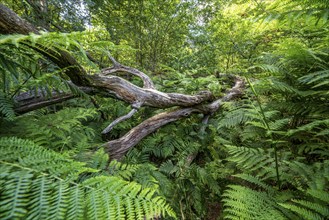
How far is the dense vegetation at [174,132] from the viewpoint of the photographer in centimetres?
73

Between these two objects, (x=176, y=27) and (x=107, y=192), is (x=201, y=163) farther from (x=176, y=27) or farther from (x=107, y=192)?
(x=176, y=27)

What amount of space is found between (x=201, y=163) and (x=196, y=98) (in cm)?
92

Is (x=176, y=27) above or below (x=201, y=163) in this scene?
above

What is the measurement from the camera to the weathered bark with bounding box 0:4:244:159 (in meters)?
1.39

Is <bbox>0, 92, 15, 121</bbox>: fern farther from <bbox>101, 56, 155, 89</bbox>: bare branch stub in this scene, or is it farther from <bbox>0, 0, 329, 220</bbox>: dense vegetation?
<bbox>101, 56, 155, 89</bbox>: bare branch stub

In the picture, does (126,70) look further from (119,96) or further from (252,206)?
(252,206)

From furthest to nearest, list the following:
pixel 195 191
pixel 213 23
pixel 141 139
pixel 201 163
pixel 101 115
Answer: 1. pixel 213 23
2. pixel 101 115
3. pixel 201 163
4. pixel 141 139
5. pixel 195 191

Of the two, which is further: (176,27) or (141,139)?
(176,27)

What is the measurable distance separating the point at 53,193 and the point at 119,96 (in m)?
1.72

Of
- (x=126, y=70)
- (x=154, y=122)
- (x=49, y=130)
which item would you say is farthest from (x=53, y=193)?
(x=126, y=70)

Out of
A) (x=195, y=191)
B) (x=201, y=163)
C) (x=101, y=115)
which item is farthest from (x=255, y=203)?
(x=101, y=115)

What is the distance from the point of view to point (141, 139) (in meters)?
2.27

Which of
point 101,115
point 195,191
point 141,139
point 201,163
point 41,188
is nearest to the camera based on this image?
point 41,188

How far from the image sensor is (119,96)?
231cm
